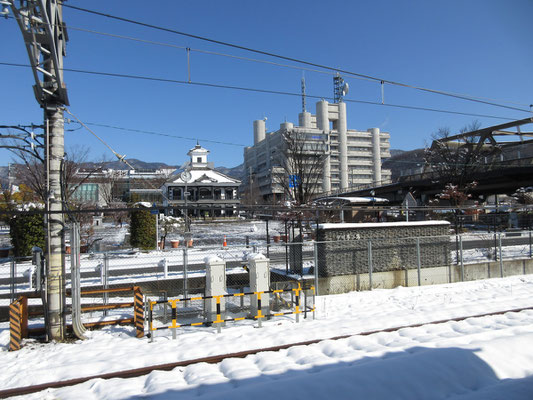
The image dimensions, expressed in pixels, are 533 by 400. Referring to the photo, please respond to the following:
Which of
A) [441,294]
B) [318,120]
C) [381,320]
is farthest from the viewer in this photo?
[318,120]

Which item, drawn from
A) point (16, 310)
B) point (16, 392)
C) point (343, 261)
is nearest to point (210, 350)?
point (16, 392)

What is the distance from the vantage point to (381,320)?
990 cm

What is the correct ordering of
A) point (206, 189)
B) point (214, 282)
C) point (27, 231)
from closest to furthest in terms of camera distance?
point (214, 282), point (27, 231), point (206, 189)

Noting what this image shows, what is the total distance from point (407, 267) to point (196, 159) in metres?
71.4

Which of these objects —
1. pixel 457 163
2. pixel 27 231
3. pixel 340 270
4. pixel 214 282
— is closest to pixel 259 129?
pixel 457 163

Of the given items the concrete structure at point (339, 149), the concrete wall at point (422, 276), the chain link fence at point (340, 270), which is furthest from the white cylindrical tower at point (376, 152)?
the concrete wall at point (422, 276)

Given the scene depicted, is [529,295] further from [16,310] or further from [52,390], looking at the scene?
[16,310]

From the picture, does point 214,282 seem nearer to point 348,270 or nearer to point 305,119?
point 348,270

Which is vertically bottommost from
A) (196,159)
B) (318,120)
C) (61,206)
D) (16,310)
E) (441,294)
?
(441,294)

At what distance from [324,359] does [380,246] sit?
311 inches

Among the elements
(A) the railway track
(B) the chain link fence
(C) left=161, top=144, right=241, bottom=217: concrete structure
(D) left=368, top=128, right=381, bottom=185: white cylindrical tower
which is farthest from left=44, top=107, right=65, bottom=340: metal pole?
(D) left=368, top=128, right=381, bottom=185: white cylindrical tower

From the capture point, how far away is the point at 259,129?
462ft

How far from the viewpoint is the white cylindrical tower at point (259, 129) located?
140m

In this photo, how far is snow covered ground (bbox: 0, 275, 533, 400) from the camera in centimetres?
528
